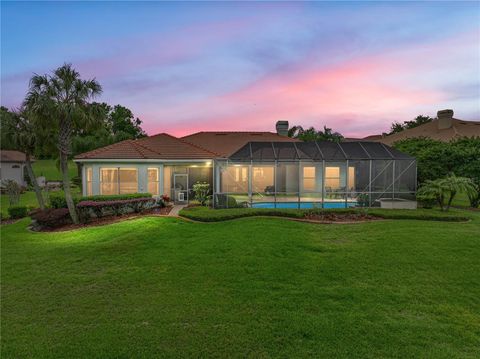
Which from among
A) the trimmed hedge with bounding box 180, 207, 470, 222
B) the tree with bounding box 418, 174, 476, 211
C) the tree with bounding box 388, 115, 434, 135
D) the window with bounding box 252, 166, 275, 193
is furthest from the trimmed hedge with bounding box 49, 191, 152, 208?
the tree with bounding box 388, 115, 434, 135

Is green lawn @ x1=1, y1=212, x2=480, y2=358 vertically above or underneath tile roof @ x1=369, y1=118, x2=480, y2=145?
underneath

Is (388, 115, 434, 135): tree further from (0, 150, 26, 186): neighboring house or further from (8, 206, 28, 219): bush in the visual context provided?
(0, 150, 26, 186): neighboring house

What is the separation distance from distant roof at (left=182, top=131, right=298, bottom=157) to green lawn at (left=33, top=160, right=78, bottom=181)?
26.4m

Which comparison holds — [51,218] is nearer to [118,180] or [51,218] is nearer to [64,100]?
[64,100]

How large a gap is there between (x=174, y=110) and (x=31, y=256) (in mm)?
21274

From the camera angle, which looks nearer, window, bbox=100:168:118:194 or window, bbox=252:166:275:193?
window, bbox=100:168:118:194

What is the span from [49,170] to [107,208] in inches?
1572

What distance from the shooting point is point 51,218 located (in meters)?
13.1

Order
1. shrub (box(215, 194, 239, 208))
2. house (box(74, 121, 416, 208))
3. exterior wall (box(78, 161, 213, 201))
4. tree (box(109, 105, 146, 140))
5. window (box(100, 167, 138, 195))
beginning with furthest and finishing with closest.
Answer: tree (box(109, 105, 146, 140))
window (box(100, 167, 138, 195))
exterior wall (box(78, 161, 213, 201))
shrub (box(215, 194, 239, 208))
house (box(74, 121, 416, 208))

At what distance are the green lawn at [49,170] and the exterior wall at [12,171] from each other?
5097 millimetres

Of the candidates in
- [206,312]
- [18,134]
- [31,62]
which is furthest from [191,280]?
[31,62]

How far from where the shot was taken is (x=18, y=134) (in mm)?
16188

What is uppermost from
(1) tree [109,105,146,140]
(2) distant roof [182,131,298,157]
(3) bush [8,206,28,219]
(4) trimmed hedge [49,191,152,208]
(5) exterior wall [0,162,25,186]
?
(1) tree [109,105,146,140]

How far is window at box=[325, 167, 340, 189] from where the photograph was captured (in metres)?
18.9
